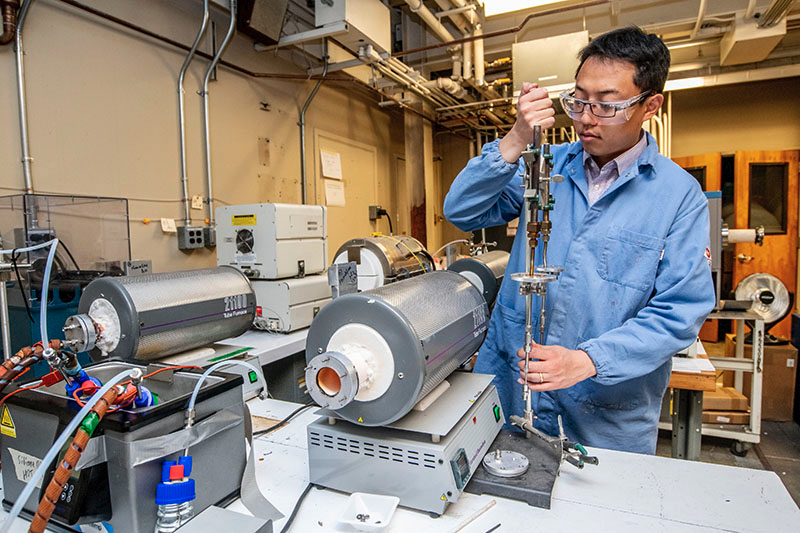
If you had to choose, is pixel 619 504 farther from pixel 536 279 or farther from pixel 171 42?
pixel 171 42

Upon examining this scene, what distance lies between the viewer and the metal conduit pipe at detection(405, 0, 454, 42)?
3.08m

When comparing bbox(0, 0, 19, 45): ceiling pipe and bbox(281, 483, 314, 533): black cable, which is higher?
bbox(0, 0, 19, 45): ceiling pipe

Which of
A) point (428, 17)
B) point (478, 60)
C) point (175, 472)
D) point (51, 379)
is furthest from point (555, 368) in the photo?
point (478, 60)

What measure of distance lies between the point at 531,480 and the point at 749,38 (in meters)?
3.86

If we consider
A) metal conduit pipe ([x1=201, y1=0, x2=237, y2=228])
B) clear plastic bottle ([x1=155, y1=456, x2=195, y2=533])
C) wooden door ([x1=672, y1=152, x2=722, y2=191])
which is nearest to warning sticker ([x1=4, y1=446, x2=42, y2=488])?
clear plastic bottle ([x1=155, y1=456, x2=195, y2=533])

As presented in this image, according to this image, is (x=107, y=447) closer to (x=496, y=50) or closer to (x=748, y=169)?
(x=496, y=50)

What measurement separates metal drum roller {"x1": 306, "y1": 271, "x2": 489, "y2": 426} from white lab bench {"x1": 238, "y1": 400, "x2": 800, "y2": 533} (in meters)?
0.20

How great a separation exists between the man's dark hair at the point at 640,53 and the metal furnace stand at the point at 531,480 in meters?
0.86

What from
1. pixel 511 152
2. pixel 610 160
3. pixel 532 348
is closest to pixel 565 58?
pixel 610 160

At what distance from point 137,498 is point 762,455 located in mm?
3249

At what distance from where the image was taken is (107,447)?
766 millimetres

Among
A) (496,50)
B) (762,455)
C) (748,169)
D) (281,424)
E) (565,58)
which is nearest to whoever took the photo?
(281,424)

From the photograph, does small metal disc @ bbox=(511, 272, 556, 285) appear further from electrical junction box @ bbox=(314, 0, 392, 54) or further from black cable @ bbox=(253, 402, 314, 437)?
electrical junction box @ bbox=(314, 0, 392, 54)

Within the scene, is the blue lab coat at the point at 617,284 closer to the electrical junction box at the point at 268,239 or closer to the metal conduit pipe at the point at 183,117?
the electrical junction box at the point at 268,239
